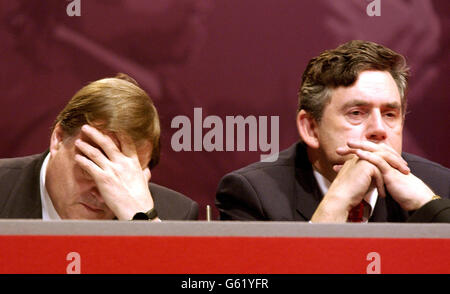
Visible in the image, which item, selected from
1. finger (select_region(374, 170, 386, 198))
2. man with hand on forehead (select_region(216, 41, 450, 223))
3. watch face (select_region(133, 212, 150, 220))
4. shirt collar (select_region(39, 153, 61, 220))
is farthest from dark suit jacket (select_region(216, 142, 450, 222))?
shirt collar (select_region(39, 153, 61, 220))

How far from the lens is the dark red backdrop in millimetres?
2037

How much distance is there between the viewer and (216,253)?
0.67 metres

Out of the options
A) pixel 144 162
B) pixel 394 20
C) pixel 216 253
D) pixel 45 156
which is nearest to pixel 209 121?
pixel 144 162

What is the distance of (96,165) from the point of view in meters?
1.51

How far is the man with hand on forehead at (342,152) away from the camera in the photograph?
1650 mm

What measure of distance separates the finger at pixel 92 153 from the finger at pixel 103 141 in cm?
2

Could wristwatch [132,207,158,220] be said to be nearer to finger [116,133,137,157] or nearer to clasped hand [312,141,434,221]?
finger [116,133,137,157]

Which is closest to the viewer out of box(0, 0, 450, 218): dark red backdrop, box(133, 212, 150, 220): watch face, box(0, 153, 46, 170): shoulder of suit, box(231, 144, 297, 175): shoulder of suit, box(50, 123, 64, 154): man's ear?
box(133, 212, 150, 220): watch face

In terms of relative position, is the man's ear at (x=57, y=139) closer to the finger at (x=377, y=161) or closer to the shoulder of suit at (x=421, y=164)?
the finger at (x=377, y=161)

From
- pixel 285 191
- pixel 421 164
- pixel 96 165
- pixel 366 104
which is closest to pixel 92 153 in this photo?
pixel 96 165

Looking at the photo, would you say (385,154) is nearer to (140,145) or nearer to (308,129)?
(308,129)

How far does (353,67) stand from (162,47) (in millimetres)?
667
